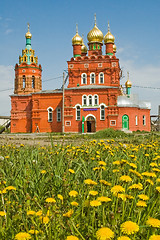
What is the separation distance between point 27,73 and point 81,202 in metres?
30.8

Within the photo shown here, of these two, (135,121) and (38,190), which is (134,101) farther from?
(38,190)

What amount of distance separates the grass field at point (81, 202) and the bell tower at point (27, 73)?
92.8 ft

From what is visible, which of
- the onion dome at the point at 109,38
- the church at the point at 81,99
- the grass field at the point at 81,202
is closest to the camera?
the grass field at the point at 81,202

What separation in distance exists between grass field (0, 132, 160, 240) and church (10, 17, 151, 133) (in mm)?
23486

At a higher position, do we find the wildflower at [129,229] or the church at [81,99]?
the church at [81,99]

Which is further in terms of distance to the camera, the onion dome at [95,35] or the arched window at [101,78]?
the onion dome at [95,35]

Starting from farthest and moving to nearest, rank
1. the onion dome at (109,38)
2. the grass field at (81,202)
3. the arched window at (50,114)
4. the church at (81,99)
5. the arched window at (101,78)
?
1. the onion dome at (109,38)
2. the arched window at (101,78)
3. the arched window at (50,114)
4. the church at (81,99)
5. the grass field at (81,202)

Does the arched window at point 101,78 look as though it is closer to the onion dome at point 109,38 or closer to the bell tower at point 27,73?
the onion dome at point 109,38

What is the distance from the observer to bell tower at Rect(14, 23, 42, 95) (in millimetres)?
31844

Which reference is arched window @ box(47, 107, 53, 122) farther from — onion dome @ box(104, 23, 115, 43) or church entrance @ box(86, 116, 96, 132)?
onion dome @ box(104, 23, 115, 43)

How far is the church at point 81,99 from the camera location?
28.0m

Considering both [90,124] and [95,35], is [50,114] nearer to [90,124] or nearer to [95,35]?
[90,124]

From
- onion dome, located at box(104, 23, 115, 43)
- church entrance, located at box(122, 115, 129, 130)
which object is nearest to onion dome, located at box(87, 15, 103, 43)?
onion dome, located at box(104, 23, 115, 43)

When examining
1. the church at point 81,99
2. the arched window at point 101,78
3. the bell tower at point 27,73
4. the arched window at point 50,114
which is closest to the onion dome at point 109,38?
the church at point 81,99
